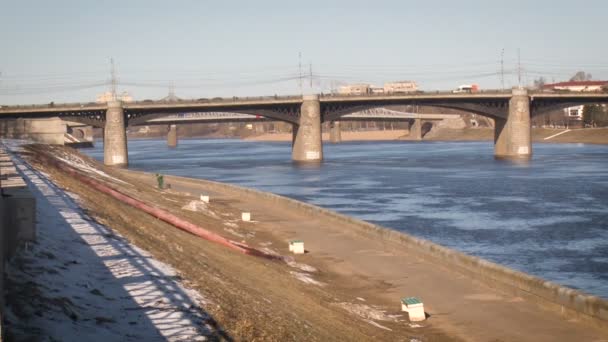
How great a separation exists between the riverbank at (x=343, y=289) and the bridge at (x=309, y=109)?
79138 millimetres

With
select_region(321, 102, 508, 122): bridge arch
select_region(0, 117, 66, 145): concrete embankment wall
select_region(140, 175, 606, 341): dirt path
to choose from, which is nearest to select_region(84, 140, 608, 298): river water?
select_region(140, 175, 606, 341): dirt path

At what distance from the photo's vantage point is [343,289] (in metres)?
23.6

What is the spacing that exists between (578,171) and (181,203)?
160 ft

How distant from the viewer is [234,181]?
80.8m

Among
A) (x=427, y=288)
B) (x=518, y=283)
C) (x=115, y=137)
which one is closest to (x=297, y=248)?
(x=427, y=288)

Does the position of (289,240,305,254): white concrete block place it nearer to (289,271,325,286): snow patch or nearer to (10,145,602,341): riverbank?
(10,145,602,341): riverbank

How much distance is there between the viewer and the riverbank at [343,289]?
1742cm

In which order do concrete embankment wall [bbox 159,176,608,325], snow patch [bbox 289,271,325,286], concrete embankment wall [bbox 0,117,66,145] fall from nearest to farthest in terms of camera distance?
1. concrete embankment wall [bbox 159,176,608,325]
2. snow patch [bbox 289,271,325,286]
3. concrete embankment wall [bbox 0,117,66,145]

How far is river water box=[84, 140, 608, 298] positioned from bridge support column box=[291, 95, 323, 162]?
34.3 ft

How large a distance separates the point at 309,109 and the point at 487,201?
62993 millimetres

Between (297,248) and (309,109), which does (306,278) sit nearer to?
(297,248)

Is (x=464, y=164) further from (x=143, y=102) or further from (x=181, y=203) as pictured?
(x=181, y=203)

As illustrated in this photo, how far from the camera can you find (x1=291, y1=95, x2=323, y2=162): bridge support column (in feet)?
382

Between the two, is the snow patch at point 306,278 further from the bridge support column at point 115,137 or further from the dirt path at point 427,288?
the bridge support column at point 115,137
